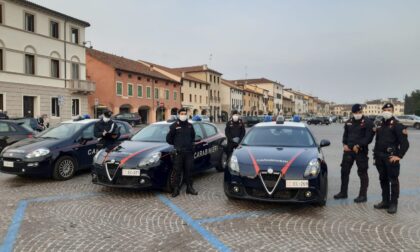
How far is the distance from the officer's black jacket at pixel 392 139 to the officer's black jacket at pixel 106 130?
19.0 ft

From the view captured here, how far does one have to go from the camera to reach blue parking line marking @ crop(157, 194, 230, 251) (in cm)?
430

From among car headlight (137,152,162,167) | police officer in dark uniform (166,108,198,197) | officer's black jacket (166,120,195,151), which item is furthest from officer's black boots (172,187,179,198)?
officer's black jacket (166,120,195,151)

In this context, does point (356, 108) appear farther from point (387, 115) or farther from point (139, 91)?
point (139, 91)

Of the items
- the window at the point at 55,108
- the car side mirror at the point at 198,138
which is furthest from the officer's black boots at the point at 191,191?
the window at the point at 55,108

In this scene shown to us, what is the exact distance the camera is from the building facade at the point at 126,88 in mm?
43500

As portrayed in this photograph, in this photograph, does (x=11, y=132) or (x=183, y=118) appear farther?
(x=11, y=132)

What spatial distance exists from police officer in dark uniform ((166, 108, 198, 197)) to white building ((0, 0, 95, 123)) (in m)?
21.2

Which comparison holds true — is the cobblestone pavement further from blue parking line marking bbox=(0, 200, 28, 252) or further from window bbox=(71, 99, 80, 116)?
window bbox=(71, 99, 80, 116)

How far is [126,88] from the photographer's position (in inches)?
1805

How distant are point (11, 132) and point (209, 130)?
6547mm

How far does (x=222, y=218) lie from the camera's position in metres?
5.38

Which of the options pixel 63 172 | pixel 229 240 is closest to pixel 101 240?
pixel 229 240

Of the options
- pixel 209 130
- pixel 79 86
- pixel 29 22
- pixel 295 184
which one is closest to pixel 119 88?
pixel 79 86

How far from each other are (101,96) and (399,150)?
42.0 metres
